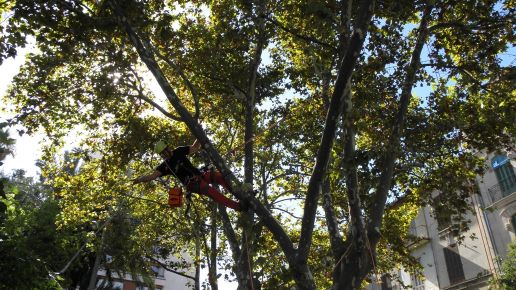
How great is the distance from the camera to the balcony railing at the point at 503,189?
19.5 m

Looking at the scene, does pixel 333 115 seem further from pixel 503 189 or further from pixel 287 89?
pixel 503 189

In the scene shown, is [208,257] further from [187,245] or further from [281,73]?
[281,73]

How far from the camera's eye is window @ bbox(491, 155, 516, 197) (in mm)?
19562

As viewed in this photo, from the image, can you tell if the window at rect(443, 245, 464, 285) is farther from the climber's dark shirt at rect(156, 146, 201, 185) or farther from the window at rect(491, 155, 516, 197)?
the climber's dark shirt at rect(156, 146, 201, 185)

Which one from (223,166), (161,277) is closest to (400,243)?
(223,166)

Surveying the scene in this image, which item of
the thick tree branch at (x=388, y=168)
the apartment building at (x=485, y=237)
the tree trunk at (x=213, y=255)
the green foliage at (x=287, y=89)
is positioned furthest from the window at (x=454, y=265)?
the thick tree branch at (x=388, y=168)

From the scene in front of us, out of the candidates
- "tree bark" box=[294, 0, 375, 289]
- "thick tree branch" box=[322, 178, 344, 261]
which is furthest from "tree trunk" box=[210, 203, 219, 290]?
"tree bark" box=[294, 0, 375, 289]

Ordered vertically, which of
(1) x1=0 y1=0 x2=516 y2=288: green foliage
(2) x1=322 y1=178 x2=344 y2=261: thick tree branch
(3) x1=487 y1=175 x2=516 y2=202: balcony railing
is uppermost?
(3) x1=487 y1=175 x2=516 y2=202: balcony railing

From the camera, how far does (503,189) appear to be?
1992 cm

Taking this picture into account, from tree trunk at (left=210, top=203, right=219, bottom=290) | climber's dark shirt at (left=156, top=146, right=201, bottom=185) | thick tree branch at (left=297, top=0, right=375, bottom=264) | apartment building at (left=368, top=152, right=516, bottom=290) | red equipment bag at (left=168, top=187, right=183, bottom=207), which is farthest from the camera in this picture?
apartment building at (left=368, top=152, right=516, bottom=290)

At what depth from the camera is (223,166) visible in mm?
6867

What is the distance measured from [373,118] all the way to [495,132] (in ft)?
8.23

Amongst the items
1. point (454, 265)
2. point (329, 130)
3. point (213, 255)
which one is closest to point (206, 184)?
point (329, 130)

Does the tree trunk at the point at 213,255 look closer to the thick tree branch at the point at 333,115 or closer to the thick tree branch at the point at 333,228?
the thick tree branch at the point at 333,228
